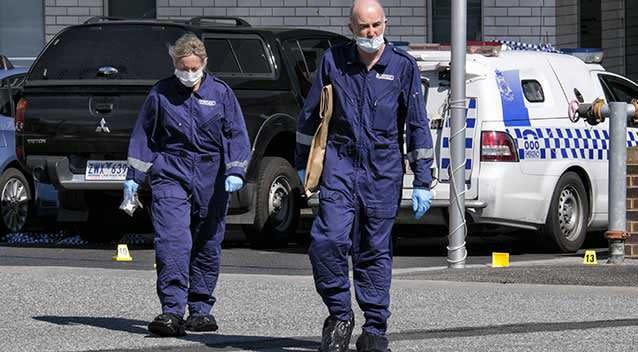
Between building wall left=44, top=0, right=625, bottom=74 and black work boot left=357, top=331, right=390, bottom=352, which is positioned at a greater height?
building wall left=44, top=0, right=625, bottom=74

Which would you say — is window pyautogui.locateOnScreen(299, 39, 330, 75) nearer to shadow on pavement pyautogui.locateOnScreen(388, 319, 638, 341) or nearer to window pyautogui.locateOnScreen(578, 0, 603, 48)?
shadow on pavement pyautogui.locateOnScreen(388, 319, 638, 341)

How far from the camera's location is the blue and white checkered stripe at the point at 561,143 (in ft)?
49.8

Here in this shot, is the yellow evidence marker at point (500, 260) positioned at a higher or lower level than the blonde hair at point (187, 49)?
lower

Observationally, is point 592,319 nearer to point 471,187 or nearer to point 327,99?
point 327,99

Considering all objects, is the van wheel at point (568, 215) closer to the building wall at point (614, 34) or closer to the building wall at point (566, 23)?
the building wall at point (614, 34)

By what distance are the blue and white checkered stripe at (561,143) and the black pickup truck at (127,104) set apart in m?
2.27

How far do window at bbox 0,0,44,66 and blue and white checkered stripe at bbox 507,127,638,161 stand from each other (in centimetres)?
1117

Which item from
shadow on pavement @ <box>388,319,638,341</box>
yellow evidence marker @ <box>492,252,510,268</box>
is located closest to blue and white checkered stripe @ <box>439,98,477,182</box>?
yellow evidence marker @ <box>492,252,510,268</box>

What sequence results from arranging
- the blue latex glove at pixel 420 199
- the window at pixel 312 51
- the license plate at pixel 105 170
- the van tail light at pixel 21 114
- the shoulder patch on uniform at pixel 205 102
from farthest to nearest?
the window at pixel 312 51, the van tail light at pixel 21 114, the license plate at pixel 105 170, the shoulder patch on uniform at pixel 205 102, the blue latex glove at pixel 420 199

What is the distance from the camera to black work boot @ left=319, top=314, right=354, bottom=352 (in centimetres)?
873

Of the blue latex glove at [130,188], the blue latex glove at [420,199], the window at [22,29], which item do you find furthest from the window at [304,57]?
the window at [22,29]

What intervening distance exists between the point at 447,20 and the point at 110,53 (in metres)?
9.83

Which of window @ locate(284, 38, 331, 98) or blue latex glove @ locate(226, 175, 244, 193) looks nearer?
blue latex glove @ locate(226, 175, 244, 193)

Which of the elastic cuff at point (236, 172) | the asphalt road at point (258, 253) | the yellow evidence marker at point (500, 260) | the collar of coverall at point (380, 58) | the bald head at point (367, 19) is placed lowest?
the asphalt road at point (258, 253)
